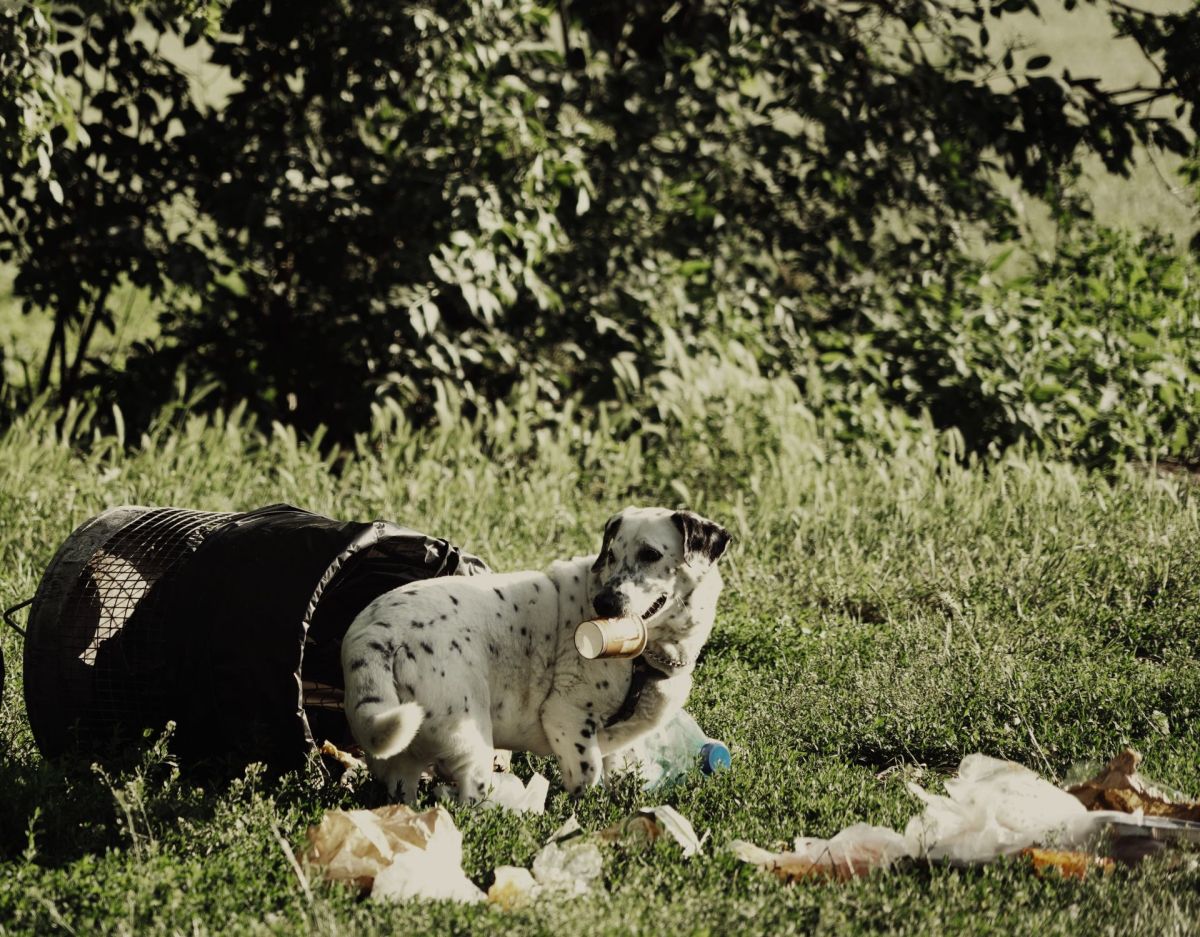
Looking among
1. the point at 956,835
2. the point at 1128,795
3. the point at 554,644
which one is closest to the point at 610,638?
the point at 554,644

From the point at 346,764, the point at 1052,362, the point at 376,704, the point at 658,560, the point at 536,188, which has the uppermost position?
the point at 536,188

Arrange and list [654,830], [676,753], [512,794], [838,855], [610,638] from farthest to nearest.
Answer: [676,753]
[512,794]
[610,638]
[654,830]
[838,855]

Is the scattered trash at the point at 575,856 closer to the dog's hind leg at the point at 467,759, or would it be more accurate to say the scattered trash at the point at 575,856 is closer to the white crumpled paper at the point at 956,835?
the white crumpled paper at the point at 956,835

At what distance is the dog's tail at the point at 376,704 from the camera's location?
3820 millimetres

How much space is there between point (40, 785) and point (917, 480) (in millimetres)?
5562

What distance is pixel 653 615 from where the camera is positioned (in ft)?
14.6

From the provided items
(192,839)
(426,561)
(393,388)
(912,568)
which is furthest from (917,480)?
(192,839)

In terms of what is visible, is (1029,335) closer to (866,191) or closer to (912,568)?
(866,191)

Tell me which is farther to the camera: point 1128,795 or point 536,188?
point 536,188

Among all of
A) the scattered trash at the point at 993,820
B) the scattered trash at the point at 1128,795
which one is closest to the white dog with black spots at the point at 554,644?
the scattered trash at the point at 993,820

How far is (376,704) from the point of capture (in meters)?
3.99

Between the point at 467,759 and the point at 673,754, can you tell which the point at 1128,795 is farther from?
the point at 467,759

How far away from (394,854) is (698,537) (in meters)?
1.48

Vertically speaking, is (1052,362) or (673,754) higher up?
(1052,362)
